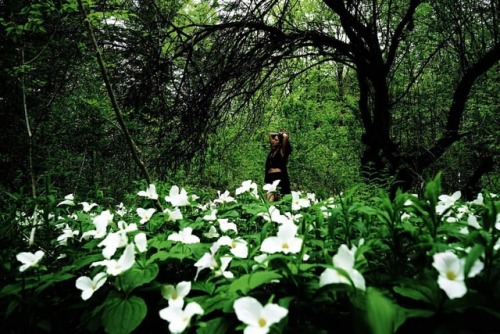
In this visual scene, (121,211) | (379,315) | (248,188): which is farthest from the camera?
(121,211)

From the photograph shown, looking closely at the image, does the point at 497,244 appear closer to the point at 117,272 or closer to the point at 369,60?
the point at 117,272

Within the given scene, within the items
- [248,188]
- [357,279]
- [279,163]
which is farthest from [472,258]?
[279,163]

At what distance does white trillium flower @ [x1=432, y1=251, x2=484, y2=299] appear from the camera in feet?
1.75

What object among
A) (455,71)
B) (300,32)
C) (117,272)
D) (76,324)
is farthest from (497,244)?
(455,71)

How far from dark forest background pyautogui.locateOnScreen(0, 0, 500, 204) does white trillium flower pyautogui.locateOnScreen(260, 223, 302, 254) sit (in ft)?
6.76

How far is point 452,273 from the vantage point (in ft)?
1.87

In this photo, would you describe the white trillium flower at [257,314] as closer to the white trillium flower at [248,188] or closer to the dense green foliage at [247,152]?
the dense green foliage at [247,152]

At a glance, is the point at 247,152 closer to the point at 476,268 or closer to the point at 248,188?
the point at 248,188

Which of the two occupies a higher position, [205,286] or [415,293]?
[415,293]

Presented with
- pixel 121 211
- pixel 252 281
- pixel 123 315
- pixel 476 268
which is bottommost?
pixel 121 211

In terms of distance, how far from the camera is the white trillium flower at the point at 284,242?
0.77 metres

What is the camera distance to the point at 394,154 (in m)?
4.67

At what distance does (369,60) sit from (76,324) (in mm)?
4737

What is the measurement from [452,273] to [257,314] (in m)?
0.39
